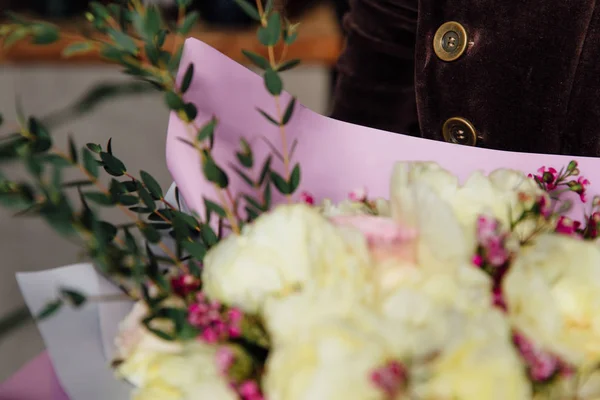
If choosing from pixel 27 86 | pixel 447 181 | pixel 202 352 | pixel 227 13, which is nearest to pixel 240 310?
pixel 202 352

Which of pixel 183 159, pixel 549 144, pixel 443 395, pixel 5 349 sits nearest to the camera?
pixel 443 395

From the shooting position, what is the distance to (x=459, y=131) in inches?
28.3

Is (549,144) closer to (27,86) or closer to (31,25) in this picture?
(31,25)

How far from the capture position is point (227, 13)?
2141 millimetres

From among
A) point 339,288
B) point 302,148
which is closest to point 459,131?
point 302,148

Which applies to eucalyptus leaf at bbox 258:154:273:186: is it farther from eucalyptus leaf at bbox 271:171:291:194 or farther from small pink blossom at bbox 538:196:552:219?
small pink blossom at bbox 538:196:552:219

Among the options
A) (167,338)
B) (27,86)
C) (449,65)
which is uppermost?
(449,65)

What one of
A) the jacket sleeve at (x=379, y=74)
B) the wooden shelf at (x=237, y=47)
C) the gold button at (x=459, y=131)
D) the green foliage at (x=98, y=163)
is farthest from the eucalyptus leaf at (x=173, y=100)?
the wooden shelf at (x=237, y=47)

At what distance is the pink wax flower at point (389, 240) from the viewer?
1.07 ft

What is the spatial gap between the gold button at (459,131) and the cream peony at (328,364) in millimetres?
468

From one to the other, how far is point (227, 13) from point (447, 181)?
1890 mm

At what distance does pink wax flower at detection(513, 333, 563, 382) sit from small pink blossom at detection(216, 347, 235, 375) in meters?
0.12

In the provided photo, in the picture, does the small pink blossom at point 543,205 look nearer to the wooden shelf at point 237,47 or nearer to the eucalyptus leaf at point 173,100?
the eucalyptus leaf at point 173,100

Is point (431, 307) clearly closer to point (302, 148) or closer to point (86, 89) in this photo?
point (302, 148)
